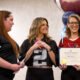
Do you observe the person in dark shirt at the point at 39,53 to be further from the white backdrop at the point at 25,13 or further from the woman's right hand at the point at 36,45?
the white backdrop at the point at 25,13

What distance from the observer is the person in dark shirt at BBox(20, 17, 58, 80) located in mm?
2326

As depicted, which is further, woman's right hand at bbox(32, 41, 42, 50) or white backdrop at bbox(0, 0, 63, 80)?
white backdrop at bbox(0, 0, 63, 80)

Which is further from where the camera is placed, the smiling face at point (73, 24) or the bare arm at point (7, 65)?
the smiling face at point (73, 24)

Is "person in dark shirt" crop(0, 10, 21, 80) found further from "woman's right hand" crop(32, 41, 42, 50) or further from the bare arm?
"woman's right hand" crop(32, 41, 42, 50)

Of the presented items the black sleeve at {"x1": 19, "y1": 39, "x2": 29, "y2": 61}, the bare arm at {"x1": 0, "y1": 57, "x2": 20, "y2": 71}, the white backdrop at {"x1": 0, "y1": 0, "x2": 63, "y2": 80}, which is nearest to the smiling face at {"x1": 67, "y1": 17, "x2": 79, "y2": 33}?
the black sleeve at {"x1": 19, "y1": 39, "x2": 29, "y2": 61}

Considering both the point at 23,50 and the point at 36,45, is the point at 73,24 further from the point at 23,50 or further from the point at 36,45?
the point at 23,50

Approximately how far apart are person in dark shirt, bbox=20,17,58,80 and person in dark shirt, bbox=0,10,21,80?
0.26 meters

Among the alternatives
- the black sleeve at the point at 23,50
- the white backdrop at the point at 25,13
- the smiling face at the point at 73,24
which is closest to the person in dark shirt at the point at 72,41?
the smiling face at the point at 73,24

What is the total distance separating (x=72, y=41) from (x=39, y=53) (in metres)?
0.34

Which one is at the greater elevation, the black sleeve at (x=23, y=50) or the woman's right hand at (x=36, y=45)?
the woman's right hand at (x=36, y=45)

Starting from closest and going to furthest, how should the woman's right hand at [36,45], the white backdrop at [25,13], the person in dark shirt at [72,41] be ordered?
the person in dark shirt at [72,41] < the woman's right hand at [36,45] < the white backdrop at [25,13]

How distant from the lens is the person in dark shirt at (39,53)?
2.33m

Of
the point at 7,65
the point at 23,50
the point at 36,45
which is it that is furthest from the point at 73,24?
the point at 7,65

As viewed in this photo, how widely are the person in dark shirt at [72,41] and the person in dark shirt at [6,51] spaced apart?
0.44 metres
